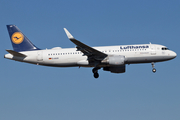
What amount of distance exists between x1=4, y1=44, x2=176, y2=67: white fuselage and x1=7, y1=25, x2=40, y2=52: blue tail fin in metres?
2.06

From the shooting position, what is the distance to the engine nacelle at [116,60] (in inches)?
1599

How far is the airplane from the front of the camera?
41281 millimetres

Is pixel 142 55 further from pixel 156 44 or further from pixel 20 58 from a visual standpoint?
pixel 20 58

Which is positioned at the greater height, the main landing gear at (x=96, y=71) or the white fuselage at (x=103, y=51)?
the white fuselage at (x=103, y=51)

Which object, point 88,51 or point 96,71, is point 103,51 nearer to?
point 88,51

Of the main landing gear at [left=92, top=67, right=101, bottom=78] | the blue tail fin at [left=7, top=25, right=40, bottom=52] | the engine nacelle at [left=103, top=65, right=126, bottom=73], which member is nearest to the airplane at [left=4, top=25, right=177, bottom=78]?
the main landing gear at [left=92, top=67, right=101, bottom=78]

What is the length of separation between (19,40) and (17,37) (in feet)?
2.21

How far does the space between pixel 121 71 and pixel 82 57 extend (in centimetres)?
688

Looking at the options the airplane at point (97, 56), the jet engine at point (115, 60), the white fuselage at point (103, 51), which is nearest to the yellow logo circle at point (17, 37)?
the airplane at point (97, 56)

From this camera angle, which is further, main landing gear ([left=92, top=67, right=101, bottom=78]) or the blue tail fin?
the blue tail fin

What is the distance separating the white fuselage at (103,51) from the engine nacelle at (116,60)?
1.00m

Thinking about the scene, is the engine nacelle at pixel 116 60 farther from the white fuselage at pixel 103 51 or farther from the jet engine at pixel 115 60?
the white fuselage at pixel 103 51

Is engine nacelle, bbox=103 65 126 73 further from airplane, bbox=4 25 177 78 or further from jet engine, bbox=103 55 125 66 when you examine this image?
jet engine, bbox=103 55 125 66

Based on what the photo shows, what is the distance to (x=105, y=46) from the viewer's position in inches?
1718
